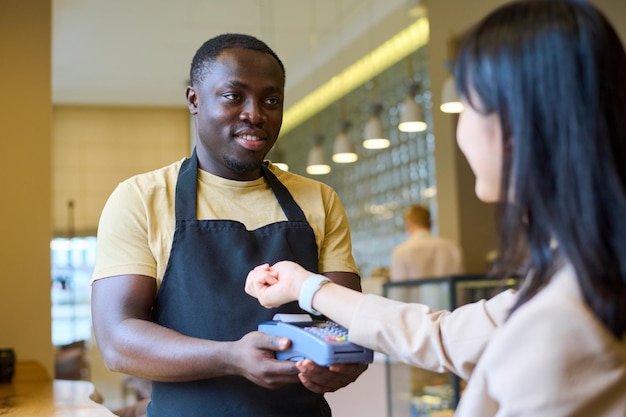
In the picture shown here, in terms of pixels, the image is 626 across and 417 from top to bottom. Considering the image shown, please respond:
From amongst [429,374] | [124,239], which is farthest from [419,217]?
[124,239]

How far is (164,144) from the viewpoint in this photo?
11898mm

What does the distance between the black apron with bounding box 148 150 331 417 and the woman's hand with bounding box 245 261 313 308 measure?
211 millimetres

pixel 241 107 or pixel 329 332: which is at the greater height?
pixel 241 107

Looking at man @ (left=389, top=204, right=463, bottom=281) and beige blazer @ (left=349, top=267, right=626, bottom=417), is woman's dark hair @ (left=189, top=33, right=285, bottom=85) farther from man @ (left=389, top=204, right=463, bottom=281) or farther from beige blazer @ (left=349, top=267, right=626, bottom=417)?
man @ (left=389, top=204, right=463, bottom=281)

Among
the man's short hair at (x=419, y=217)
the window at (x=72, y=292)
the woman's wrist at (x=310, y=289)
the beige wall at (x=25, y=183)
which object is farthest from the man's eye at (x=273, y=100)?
the window at (x=72, y=292)

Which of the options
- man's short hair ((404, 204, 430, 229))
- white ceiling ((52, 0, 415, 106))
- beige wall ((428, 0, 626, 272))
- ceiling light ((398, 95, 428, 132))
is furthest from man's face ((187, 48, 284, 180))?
white ceiling ((52, 0, 415, 106))

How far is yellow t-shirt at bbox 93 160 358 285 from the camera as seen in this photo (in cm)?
158

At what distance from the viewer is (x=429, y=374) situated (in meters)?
4.80

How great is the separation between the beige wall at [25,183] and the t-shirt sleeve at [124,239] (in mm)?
2343

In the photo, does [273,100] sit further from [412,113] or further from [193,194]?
[412,113]

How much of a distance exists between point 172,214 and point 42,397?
1482 mm

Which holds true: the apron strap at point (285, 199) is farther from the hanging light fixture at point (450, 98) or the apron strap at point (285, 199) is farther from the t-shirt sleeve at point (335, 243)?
the hanging light fixture at point (450, 98)

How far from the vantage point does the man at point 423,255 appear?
6.27 meters

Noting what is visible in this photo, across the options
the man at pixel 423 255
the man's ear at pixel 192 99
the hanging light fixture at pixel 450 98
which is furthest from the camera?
the man at pixel 423 255
